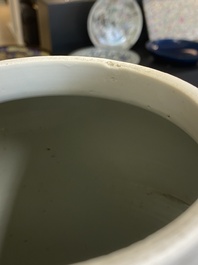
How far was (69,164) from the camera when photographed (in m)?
0.57

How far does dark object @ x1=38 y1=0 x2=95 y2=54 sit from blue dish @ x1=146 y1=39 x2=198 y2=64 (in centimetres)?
19

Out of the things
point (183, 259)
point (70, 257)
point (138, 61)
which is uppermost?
point (183, 259)

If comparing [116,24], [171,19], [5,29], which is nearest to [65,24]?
[116,24]

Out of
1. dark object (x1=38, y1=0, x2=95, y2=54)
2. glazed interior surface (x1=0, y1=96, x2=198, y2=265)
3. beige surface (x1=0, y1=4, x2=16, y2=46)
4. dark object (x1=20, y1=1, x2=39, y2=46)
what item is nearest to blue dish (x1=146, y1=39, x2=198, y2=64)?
dark object (x1=38, y1=0, x2=95, y2=54)

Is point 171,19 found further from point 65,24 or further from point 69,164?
point 69,164

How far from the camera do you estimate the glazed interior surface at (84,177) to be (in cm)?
49

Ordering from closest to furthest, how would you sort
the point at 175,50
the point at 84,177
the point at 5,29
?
the point at 84,177 → the point at 175,50 → the point at 5,29

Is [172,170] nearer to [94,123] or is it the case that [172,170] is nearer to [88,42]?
[94,123]

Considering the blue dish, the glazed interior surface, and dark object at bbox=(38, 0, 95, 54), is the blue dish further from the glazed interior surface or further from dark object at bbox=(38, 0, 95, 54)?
the glazed interior surface

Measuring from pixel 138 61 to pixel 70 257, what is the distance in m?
0.58

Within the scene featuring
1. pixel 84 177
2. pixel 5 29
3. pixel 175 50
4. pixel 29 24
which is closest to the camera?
pixel 84 177

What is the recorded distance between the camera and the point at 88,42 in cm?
115

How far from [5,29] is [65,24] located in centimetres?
185

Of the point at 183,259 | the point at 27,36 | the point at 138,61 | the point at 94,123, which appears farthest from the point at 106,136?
the point at 27,36
